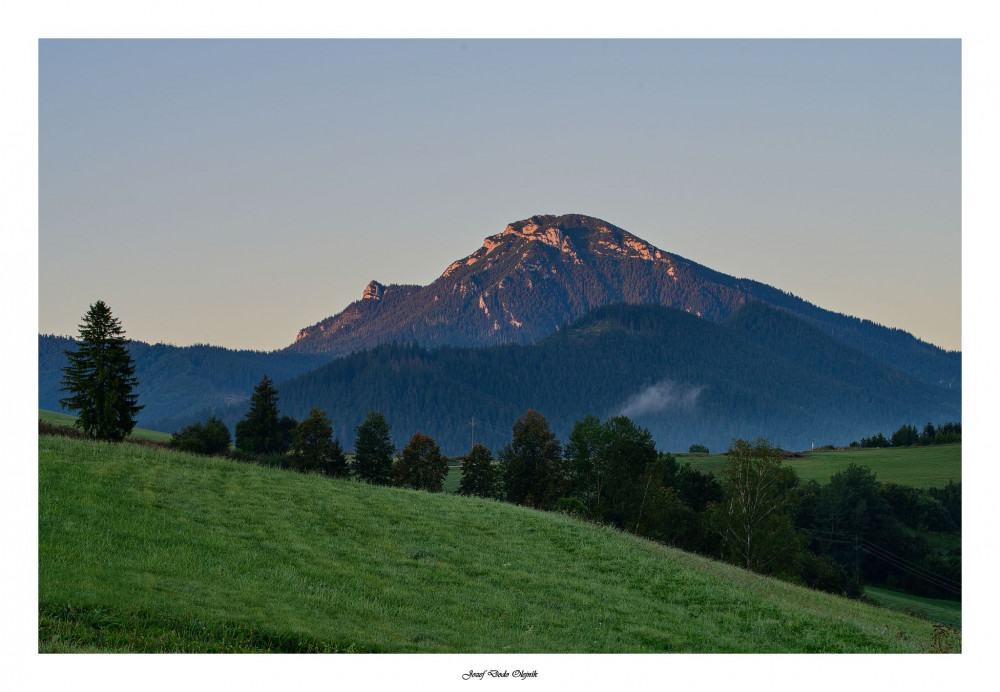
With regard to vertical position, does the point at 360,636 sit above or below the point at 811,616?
above

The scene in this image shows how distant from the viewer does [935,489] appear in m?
126

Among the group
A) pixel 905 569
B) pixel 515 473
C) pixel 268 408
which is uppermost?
pixel 268 408

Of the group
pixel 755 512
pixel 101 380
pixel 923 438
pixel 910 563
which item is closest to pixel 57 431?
pixel 101 380

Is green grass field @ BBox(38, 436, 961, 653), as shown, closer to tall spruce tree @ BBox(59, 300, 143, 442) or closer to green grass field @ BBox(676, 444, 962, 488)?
tall spruce tree @ BBox(59, 300, 143, 442)

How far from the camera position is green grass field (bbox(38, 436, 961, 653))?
20172 mm

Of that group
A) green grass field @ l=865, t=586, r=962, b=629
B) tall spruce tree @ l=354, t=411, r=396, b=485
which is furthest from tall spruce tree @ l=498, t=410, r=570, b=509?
green grass field @ l=865, t=586, r=962, b=629

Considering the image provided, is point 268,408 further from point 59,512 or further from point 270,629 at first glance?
point 270,629

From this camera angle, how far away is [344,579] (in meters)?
26.0

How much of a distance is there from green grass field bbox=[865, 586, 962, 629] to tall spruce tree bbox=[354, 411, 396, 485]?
48.4 metres

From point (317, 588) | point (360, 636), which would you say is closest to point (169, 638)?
point (360, 636)

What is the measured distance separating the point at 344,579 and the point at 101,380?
35072 millimetres

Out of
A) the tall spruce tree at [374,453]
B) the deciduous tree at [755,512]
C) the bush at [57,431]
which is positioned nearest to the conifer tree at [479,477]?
the tall spruce tree at [374,453]

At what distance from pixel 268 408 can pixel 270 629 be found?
75.1 meters

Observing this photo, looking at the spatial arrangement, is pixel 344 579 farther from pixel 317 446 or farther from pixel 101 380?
pixel 317 446
